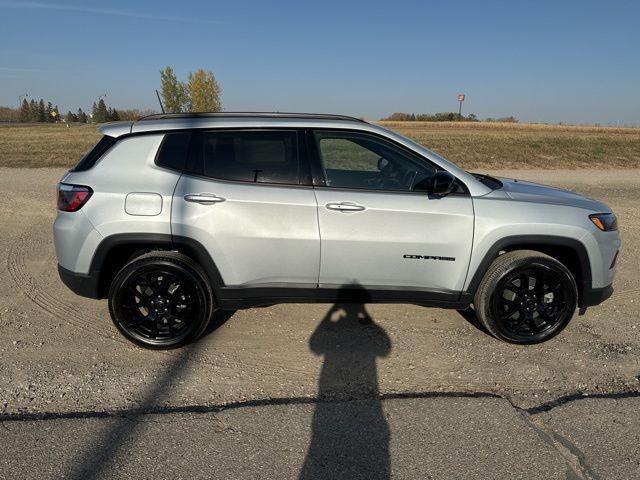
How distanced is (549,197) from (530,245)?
43 cm

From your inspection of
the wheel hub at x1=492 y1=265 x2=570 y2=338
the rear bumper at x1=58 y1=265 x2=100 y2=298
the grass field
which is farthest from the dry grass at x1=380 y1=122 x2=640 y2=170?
the rear bumper at x1=58 y1=265 x2=100 y2=298

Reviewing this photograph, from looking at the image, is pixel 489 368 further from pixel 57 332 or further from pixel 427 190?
pixel 57 332

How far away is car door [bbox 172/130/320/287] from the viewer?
3.48 m

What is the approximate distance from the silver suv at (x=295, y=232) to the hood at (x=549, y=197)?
29mm

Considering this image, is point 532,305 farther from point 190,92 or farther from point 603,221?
point 190,92

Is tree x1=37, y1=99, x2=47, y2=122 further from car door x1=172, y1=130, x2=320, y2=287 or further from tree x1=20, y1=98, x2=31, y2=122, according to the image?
car door x1=172, y1=130, x2=320, y2=287

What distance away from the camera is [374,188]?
3.65 meters

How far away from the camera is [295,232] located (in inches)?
138

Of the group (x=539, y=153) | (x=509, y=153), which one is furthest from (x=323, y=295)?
(x=539, y=153)

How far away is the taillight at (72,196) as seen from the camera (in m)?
3.52

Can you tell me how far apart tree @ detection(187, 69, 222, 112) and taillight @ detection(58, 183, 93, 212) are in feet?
180

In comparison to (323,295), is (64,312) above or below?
below

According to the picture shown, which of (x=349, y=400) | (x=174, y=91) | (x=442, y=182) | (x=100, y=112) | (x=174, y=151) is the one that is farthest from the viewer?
(x=100, y=112)

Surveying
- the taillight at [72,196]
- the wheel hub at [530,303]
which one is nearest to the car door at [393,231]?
the wheel hub at [530,303]
